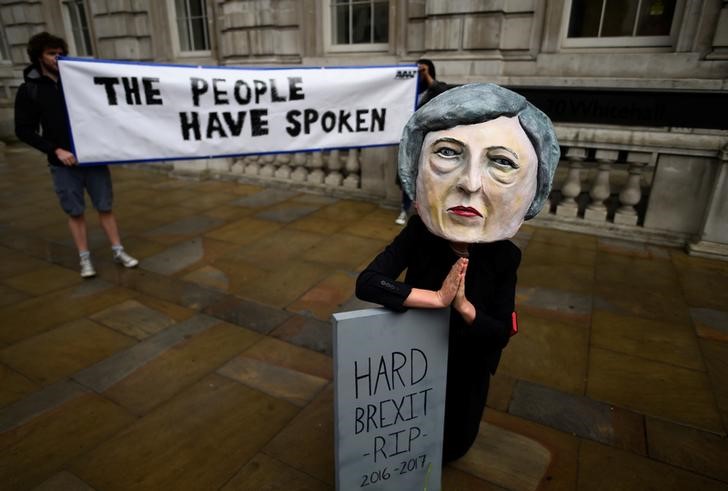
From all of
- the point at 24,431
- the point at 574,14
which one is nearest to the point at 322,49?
the point at 574,14

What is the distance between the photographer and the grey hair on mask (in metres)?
1.38

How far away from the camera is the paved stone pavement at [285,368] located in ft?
7.08

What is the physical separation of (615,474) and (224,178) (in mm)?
7196

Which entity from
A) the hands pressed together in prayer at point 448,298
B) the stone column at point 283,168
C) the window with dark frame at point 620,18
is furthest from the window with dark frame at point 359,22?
the hands pressed together in prayer at point 448,298

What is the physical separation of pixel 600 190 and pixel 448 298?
454cm

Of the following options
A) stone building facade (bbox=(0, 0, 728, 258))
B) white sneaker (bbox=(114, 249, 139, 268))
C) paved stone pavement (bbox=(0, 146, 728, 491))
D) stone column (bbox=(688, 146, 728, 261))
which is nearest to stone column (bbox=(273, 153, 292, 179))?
stone building facade (bbox=(0, 0, 728, 258))

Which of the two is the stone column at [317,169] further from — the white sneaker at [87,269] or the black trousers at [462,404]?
the black trousers at [462,404]

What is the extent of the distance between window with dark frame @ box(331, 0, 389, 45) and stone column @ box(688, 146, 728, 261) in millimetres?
4503

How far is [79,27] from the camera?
10828 mm

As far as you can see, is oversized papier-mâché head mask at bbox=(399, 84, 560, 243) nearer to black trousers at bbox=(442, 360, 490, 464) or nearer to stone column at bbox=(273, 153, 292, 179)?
black trousers at bbox=(442, 360, 490, 464)

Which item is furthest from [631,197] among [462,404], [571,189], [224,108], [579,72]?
[224,108]

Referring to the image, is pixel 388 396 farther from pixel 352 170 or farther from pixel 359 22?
pixel 359 22

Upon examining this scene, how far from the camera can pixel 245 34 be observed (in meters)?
7.47

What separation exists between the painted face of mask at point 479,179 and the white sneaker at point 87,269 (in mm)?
3791
